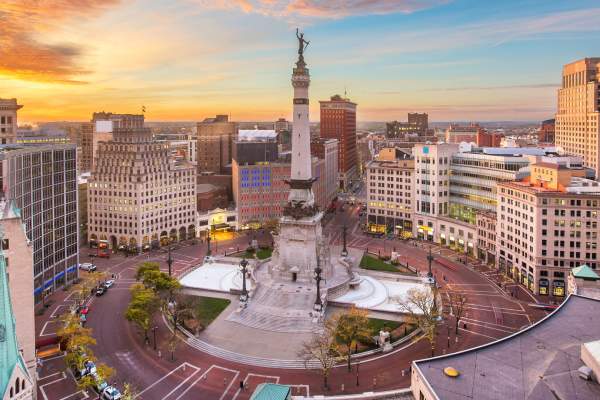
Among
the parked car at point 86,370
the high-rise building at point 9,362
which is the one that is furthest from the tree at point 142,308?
the high-rise building at point 9,362

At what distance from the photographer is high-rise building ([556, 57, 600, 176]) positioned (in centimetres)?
17900

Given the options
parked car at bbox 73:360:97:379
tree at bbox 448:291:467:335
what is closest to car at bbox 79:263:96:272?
parked car at bbox 73:360:97:379

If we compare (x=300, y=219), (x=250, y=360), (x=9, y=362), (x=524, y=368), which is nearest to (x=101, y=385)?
(x=250, y=360)

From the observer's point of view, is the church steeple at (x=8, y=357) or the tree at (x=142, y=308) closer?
the church steeple at (x=8, y=357)

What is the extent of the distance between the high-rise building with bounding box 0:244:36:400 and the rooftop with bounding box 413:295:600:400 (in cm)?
3271

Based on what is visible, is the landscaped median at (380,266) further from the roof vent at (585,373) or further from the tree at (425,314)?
the roof vent at (585,373)

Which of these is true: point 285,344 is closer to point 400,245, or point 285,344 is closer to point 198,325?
point 198,325

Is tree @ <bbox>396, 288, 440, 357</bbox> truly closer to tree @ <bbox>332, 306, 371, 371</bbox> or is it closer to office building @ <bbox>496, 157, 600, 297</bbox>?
tree @ <bbox>332, 306, 371, 371</bbox>

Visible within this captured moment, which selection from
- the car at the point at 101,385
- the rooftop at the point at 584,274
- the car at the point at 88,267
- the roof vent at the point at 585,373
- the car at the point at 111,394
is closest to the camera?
the roof vent at the point at 585,373

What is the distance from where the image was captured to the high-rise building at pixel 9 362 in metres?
38.5

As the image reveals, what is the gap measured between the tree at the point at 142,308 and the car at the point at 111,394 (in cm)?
1544

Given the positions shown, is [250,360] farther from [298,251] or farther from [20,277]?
[298,251]

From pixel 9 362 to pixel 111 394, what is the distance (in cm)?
2594

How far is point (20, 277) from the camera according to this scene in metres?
60.8
